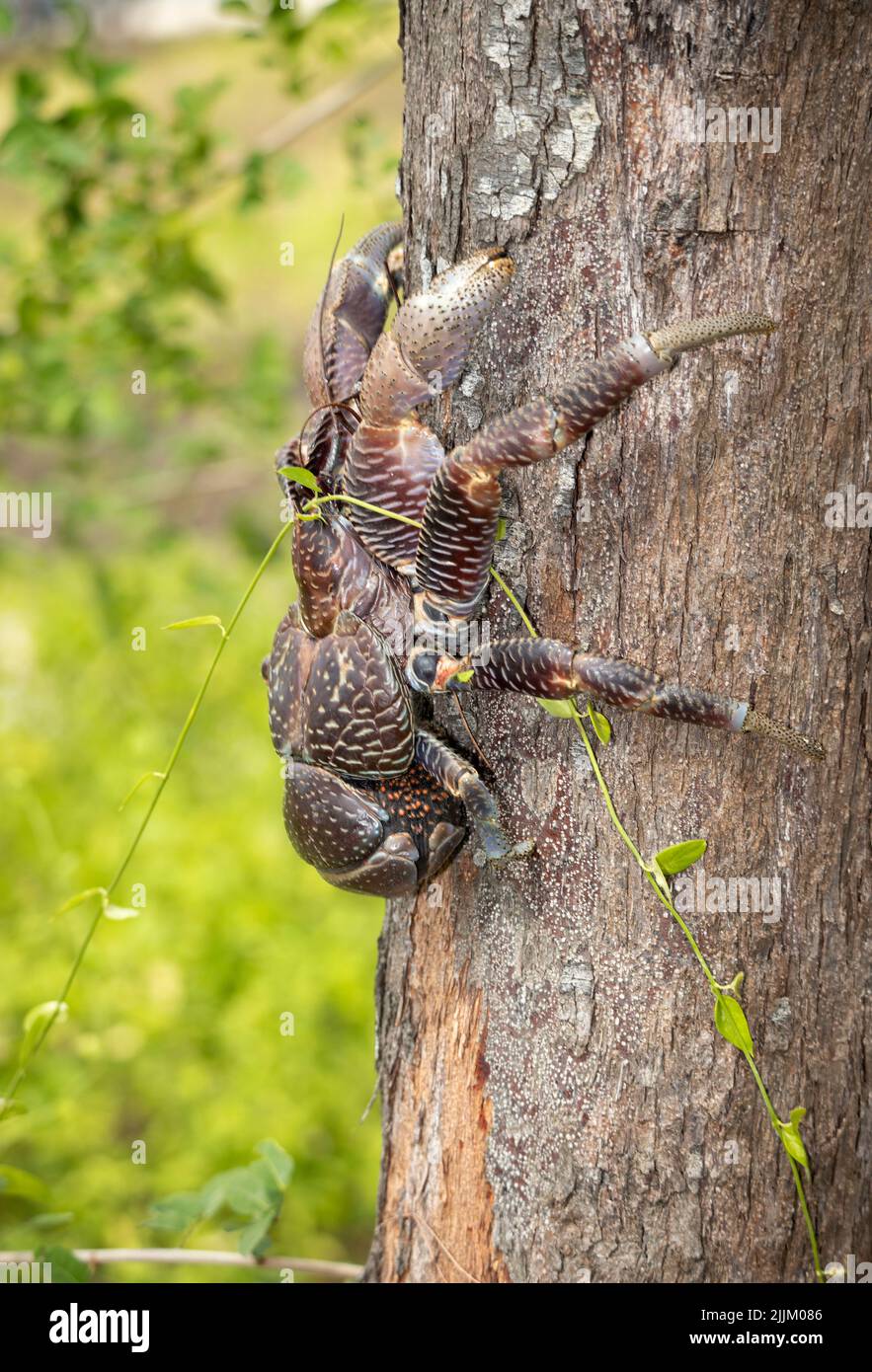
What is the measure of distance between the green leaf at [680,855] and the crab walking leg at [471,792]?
0.16 m

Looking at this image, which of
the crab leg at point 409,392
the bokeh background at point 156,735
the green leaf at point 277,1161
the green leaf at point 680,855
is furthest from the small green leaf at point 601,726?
the green leaf at point 277,1161

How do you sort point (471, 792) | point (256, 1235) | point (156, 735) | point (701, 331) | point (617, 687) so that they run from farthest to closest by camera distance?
point (156, 735) → point (256, 1235) → point (471, 792) → point (617, 687) → point (701, 331)

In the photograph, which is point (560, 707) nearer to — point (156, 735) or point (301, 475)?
point (301, 475)

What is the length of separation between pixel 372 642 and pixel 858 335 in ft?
1.95

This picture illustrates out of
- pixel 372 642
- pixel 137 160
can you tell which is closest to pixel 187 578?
pixel 137 160

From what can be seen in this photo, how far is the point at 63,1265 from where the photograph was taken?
1646 mm

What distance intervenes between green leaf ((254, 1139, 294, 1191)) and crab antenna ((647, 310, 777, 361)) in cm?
138

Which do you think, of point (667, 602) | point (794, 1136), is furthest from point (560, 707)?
point (794, 1136)

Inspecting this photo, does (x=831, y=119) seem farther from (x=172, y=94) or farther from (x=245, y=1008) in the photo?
(x=245, y=1008)

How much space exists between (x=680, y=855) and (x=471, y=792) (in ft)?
0.77

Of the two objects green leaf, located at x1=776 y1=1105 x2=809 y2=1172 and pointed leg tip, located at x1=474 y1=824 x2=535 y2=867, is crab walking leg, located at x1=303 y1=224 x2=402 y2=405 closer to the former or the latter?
pointed leg tip, located at x1=474 y1=824 x2=535 y2=867

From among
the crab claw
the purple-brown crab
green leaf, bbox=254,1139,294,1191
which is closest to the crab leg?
the purple-brown crab

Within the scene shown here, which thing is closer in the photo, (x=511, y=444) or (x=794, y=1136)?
(x=511, y=444)

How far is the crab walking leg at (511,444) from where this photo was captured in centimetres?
105
